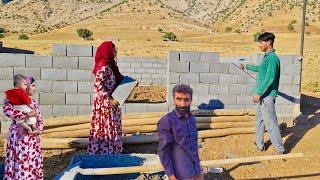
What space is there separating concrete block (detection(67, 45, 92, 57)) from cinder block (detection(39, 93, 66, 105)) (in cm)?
74

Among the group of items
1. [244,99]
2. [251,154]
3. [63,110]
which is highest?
[244,99]

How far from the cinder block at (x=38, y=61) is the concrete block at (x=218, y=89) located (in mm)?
2994

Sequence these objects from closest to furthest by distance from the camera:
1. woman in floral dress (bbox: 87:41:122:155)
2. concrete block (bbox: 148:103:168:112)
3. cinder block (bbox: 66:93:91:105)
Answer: woman in floral dress (bbox: 87:41:122:155), cinder block (bbox: 66:93:91:105), concrete block (bbox: 148:103:168:112)

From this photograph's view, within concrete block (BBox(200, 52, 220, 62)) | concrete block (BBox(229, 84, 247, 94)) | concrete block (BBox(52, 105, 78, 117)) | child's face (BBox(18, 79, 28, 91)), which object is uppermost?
concrete block (BBox(200, 52, 220, 62))

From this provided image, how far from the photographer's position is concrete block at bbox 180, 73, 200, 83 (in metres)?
8.77

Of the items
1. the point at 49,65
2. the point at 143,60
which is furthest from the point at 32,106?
the point at 143,60

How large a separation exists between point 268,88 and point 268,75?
0.23 m

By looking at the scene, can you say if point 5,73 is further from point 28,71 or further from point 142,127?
point 142,127

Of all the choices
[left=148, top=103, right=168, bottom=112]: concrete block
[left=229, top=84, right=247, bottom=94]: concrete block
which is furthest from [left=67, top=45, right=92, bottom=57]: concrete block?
[left=229, top=84, right=247, bottom=94]: concrete block

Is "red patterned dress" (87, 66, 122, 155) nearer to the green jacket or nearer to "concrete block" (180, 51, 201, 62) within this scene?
the green jacket

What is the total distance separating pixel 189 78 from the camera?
29.0 feet

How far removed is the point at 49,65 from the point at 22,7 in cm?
8518

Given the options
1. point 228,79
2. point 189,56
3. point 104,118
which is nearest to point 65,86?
point 104,118

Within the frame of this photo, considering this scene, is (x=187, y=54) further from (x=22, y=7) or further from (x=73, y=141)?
(x=22, y=7)
